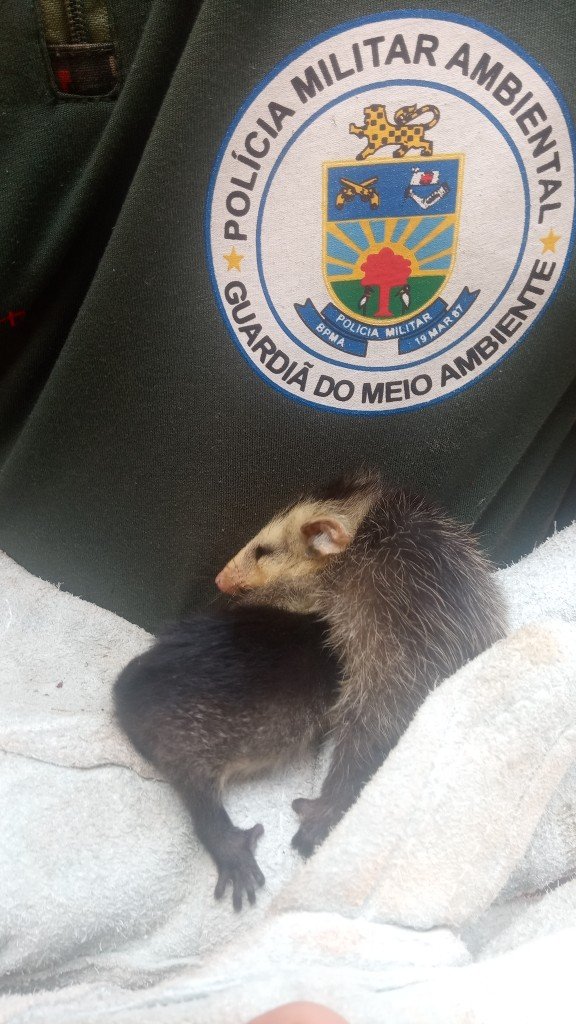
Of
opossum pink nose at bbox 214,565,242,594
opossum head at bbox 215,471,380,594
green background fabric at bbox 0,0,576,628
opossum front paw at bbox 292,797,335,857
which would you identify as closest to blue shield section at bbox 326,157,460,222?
green background fabric at bbox 0,0,576,628

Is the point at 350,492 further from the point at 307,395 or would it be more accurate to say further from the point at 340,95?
the point at 340,95

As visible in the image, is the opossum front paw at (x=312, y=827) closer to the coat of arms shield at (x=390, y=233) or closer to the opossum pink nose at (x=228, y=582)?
the opossum pink nose at (x=228, y=582)

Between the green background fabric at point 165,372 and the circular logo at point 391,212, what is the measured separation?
4 cm

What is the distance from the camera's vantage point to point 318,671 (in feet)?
4.30

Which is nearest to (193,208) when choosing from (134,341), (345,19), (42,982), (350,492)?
(134,341)

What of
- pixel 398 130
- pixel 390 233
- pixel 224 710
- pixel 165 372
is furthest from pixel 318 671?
pixel 398 130

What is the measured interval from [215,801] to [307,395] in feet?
2.53

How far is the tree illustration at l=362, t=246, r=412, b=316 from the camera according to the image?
4.35ft

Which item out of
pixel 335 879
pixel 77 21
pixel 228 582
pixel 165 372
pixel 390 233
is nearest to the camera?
pixel 335 879

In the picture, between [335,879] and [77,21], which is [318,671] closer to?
[335,879]

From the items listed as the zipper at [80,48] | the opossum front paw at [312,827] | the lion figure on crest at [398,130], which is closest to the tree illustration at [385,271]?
the lion figure on crest at [398,130]

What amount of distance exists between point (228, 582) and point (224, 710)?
37 cm

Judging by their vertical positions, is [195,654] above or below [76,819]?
above

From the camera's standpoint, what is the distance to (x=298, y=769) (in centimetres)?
137
